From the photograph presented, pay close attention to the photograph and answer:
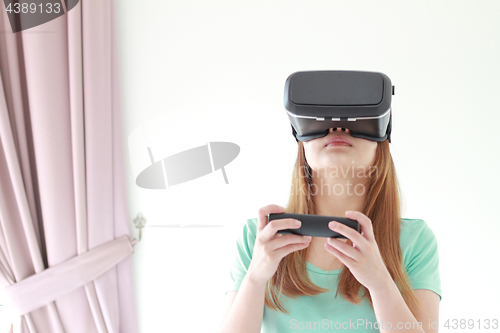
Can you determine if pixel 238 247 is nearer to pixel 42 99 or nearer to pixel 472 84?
pixel 42 99

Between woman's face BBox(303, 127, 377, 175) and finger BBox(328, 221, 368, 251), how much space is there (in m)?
0.18

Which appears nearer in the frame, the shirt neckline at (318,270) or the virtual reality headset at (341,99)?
the virtual reality headset at (341,99)

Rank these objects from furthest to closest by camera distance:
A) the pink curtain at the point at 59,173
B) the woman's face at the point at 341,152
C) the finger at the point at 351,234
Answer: the pink curtain at the point at 59,173 < the woman's face at the point at 341,152 < the finger at the point at 351,234

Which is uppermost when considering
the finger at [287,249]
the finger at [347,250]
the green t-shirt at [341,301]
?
the finger at [347,250]

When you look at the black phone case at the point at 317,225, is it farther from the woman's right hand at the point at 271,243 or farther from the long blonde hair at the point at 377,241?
the long blonde hair at the point at 377,241

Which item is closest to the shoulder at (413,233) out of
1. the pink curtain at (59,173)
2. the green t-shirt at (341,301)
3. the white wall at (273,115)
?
the green t-shirt at (341,301)

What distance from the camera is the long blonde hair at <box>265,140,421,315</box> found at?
33.4 inches

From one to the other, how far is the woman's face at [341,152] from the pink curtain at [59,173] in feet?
2.72

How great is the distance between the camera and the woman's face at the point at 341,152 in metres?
0.81

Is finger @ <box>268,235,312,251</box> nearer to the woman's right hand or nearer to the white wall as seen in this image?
the woman's right hand

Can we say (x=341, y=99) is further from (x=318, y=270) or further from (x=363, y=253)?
(x=318, y=270)

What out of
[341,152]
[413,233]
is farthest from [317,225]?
[413,233]

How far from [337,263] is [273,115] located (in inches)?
24.2

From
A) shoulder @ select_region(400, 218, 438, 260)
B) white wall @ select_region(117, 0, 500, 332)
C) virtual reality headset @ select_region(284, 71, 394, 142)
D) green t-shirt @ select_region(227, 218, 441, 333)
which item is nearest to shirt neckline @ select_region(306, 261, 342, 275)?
green t-shirt @ select_region(227, 218, 441, 333)
